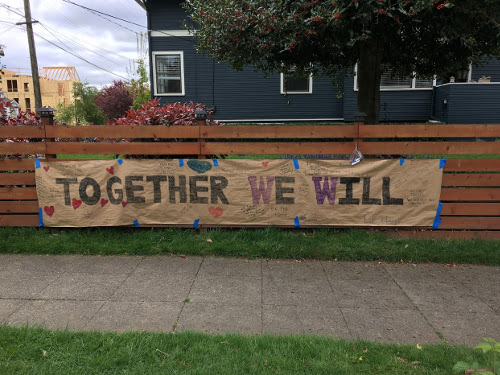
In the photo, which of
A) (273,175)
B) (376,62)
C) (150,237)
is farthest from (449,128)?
(150,237)

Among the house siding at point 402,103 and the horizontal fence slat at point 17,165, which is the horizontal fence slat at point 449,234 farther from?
the house siding at point 402,103

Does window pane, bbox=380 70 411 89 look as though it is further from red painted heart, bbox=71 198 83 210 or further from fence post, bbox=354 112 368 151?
red painted heart, bbox=71 198 83 210

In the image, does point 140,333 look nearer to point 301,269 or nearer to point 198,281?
point 198,281

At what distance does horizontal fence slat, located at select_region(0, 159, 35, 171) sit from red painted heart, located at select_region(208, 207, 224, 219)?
2588mm

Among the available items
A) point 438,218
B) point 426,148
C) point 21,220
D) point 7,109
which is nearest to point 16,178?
point 21,220

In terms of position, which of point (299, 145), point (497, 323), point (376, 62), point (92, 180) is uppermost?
point (376, 62)

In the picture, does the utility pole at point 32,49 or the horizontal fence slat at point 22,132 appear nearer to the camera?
the horizontal fence slat at point 22,132

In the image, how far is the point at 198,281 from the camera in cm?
433

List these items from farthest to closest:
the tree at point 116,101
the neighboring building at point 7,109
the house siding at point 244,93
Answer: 1. the tree at point 116,101
2. the house siding at point 244,93
3. the neighboring building at point 7,109

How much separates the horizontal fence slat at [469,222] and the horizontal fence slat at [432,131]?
113cm

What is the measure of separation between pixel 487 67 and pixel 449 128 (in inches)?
407

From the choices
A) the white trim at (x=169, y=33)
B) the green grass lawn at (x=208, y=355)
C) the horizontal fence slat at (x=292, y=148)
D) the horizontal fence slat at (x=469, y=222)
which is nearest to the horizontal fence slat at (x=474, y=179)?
the horizontal fence slat at (x=469, y=222)

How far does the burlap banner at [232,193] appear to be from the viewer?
538 cm

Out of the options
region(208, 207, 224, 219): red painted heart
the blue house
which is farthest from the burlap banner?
the blue house
